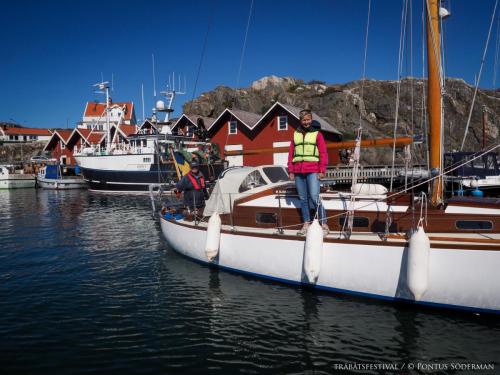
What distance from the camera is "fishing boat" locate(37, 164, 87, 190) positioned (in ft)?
126

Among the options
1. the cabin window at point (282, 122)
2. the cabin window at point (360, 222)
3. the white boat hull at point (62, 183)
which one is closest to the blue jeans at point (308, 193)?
the cabin window at point (360, 222)

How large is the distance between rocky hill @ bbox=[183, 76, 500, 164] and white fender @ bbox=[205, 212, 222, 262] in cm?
4111

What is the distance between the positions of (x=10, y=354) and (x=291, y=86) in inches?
2469

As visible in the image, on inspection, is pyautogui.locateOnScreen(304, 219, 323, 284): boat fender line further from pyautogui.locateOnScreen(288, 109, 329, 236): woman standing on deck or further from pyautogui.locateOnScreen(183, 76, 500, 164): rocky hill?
pyautogui.locateOnScreen(183, 76, 500, 164): rocky hill

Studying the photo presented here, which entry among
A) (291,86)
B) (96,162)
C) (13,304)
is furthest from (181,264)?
(291,86)

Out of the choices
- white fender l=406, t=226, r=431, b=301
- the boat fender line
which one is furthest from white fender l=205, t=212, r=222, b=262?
white fender l=406, t=226, r=431, b=301

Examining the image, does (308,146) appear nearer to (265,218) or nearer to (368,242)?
(265,218)

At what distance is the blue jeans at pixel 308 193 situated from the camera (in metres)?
7.09

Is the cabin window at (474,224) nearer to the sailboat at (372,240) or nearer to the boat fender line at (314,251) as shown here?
the sailboat at (372,240)

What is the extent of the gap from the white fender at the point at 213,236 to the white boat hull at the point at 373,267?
7.0 inches

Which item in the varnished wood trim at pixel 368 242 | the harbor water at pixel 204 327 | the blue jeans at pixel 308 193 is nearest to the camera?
the harbor water at pixel 204 327

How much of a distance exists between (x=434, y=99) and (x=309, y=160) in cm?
266

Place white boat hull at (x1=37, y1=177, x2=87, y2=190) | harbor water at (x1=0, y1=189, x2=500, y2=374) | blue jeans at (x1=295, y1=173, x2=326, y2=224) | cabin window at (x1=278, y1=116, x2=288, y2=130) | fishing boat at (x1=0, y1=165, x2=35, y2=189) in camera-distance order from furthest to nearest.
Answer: fishing boat at (x1=0, y1=165, x2=35, y2=189) < white boat hull at (x1=37, y1=177, x2=87, y2=190) < cabin window at (x1=278, y1=116, x2=288, y2=130) < blue jeans at (x1=295, y1=173, x2=326, y2=224) < harbor water at (x1=0, y1=189, x2=500, y2=374)

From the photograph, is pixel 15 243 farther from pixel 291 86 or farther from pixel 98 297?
pixel 291 86
